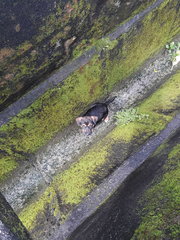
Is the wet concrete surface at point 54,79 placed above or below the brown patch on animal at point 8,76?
below

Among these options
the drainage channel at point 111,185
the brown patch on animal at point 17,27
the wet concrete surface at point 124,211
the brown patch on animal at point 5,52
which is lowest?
the drainage channel at point 111,185

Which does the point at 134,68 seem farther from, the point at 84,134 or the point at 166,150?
the point at 166,150

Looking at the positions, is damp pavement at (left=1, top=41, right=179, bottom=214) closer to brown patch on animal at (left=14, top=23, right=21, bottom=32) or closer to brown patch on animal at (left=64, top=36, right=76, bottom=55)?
brown patch on animal at (left=64, top=36, right=76, bottom=55)

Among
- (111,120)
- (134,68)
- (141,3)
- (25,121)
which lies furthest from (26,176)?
(141,3)

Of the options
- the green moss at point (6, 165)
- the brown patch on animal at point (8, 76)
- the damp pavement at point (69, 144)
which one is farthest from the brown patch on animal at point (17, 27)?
the damp pavement at point (69, 144)

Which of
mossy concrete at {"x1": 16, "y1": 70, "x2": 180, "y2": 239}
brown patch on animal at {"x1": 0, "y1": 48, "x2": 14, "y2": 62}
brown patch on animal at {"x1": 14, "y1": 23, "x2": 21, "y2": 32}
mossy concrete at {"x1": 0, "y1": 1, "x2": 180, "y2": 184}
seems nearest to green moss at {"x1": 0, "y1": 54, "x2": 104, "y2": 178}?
mossy concrete at {"x1": 0, "y1": 1, "x2": 180, "y2": 184}

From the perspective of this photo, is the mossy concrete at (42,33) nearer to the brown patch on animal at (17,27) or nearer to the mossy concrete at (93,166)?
the brown patch on animal at (17,27)

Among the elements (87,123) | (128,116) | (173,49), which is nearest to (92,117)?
(87,123)
